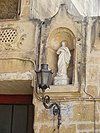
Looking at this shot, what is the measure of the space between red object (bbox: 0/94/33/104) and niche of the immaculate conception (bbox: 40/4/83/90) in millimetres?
1064

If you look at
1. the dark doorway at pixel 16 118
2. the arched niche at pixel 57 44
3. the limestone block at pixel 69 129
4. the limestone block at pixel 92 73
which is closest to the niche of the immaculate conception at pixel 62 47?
the arched niche at pixel 57 44

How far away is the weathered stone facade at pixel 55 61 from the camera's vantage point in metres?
5.95

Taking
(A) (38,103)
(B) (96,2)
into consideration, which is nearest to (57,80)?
(A) (38,103)

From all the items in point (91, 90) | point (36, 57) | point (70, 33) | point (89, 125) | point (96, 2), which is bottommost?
point (89, 125)

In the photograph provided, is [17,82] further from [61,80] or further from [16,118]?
[16,118]

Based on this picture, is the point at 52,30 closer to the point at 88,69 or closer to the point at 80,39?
the point at 80,39

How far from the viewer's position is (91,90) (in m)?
5.98

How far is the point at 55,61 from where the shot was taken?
644cm

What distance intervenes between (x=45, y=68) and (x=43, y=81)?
18 centimetres

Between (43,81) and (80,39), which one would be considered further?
(80,39)

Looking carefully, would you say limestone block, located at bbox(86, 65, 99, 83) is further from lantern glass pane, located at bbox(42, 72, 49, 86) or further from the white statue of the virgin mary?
lantern glass pane, located at bbox(42, 72, 49, 86)

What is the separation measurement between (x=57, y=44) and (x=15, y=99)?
1425 mm

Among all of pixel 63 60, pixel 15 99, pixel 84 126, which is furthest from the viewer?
pixel 15 99

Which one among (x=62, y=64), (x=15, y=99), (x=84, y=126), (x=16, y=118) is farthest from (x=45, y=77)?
(x=16, y=118)
